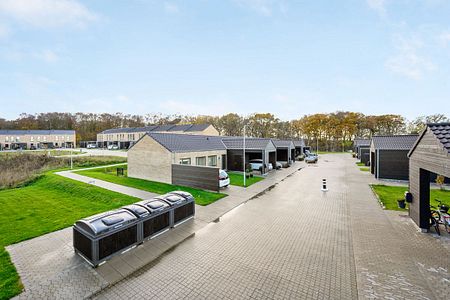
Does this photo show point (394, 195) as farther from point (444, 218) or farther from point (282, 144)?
point (282, 144)

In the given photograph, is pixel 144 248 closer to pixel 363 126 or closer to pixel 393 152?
pixel 393 152

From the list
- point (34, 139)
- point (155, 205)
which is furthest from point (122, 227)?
point (34, 139)

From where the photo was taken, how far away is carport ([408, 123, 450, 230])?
248 inches

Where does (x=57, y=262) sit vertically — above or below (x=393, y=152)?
below

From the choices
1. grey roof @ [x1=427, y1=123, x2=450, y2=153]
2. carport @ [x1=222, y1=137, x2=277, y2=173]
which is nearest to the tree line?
carport @ [x1=222, y1=137, x2=277, y2=173]

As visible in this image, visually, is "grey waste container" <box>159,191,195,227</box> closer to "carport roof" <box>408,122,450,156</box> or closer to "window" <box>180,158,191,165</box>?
"window" <box>180,158,191,165</box>

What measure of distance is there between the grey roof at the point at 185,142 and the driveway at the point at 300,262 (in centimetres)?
1009

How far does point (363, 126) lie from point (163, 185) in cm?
7189

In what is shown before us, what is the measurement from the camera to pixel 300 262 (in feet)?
22.0

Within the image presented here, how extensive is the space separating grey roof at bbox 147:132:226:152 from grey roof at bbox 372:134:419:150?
52.6 feet

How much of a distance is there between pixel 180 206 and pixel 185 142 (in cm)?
1209

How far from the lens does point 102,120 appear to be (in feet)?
301

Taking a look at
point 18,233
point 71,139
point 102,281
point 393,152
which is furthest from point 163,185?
point 71,139

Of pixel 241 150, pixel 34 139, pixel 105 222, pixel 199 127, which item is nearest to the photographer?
pixel 105 222
